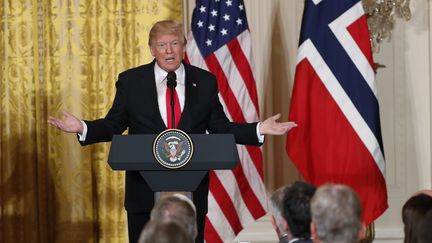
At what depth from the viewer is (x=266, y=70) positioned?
7129 mm

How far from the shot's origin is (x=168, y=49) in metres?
4.60

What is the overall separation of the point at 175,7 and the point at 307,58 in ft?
4.74

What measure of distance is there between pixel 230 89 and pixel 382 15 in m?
1.37

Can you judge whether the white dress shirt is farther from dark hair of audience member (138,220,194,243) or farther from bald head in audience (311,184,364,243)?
dark hair of audience member (138,220,194,243)

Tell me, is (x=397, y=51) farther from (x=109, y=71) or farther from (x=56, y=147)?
(x=56, y=147)

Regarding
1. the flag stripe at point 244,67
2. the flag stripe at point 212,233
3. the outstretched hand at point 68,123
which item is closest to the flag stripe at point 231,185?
the flag stripe at point 212,233

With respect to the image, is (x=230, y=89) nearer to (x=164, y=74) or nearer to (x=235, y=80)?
(x=235, y=80)

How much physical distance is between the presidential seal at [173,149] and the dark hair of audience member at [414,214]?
3.77 ft

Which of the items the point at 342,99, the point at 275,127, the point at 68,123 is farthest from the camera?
the point at 342,99

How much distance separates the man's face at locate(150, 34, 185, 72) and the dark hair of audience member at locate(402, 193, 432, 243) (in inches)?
66.7

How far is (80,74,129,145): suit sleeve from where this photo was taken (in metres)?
4.64

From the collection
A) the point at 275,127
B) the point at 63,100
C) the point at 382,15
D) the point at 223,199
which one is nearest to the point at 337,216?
the point at 275,127

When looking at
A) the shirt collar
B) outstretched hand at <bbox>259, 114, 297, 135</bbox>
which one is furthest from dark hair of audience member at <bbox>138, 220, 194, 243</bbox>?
the shirt collar

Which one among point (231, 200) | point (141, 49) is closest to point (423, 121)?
point (231, 200)
